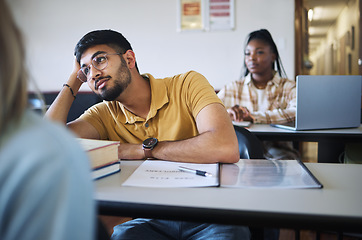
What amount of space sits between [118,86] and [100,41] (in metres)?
0.21

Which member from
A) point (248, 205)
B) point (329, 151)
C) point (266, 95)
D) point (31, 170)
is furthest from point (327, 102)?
point (31, 170)

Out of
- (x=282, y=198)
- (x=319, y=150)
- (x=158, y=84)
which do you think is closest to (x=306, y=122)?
(x=319, y=150)

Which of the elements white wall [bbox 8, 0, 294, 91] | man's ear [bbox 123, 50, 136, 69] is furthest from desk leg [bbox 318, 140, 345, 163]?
white wall [bbox 8, 0, 294, 91]

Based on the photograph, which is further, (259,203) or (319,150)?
(319,150)

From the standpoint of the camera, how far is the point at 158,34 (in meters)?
3.90

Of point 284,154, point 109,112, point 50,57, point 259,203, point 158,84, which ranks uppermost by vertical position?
point 50,57

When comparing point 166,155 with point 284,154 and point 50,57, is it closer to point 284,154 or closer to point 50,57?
point 284,154

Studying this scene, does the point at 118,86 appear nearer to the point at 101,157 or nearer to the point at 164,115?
the point at 164,115

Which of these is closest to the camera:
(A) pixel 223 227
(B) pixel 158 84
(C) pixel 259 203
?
(C) pixel 259 203

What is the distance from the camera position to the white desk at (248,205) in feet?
2.07

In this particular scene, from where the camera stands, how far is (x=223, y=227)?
1001 millimetres

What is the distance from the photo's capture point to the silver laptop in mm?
1786

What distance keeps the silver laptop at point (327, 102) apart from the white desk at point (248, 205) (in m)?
1.00

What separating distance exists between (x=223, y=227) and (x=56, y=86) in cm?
373
